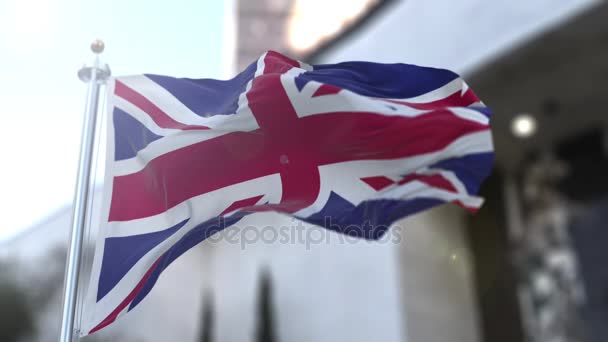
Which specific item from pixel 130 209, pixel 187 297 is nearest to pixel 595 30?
pixel 130 209

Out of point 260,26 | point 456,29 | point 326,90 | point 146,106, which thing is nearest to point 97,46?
point 146,106

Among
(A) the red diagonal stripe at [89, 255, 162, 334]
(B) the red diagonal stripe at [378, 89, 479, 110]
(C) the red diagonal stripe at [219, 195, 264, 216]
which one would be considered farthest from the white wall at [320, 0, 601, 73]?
(A) the red diagonal stripe at [89, 255, 162, 334]

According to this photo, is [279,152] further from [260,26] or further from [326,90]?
[260,26]

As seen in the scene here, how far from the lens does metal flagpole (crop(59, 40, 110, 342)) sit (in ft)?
13.2

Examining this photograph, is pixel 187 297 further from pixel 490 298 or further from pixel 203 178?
pixel 203 178

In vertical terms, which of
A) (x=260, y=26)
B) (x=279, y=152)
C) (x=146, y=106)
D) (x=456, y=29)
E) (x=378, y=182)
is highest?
(x=260, y=26)

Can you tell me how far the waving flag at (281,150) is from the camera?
15.1ft

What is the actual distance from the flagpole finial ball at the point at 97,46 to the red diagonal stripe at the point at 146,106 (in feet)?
0.81

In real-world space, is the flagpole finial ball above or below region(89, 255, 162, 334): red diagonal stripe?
above

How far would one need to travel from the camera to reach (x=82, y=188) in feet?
14.4

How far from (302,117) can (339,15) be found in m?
36.2

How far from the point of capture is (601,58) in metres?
12.4

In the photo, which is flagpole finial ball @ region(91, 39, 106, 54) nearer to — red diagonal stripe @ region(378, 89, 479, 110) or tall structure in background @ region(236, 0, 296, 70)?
red diagonal stripe @ region(378, 89, 479, 110)

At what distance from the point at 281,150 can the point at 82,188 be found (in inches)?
51.5
